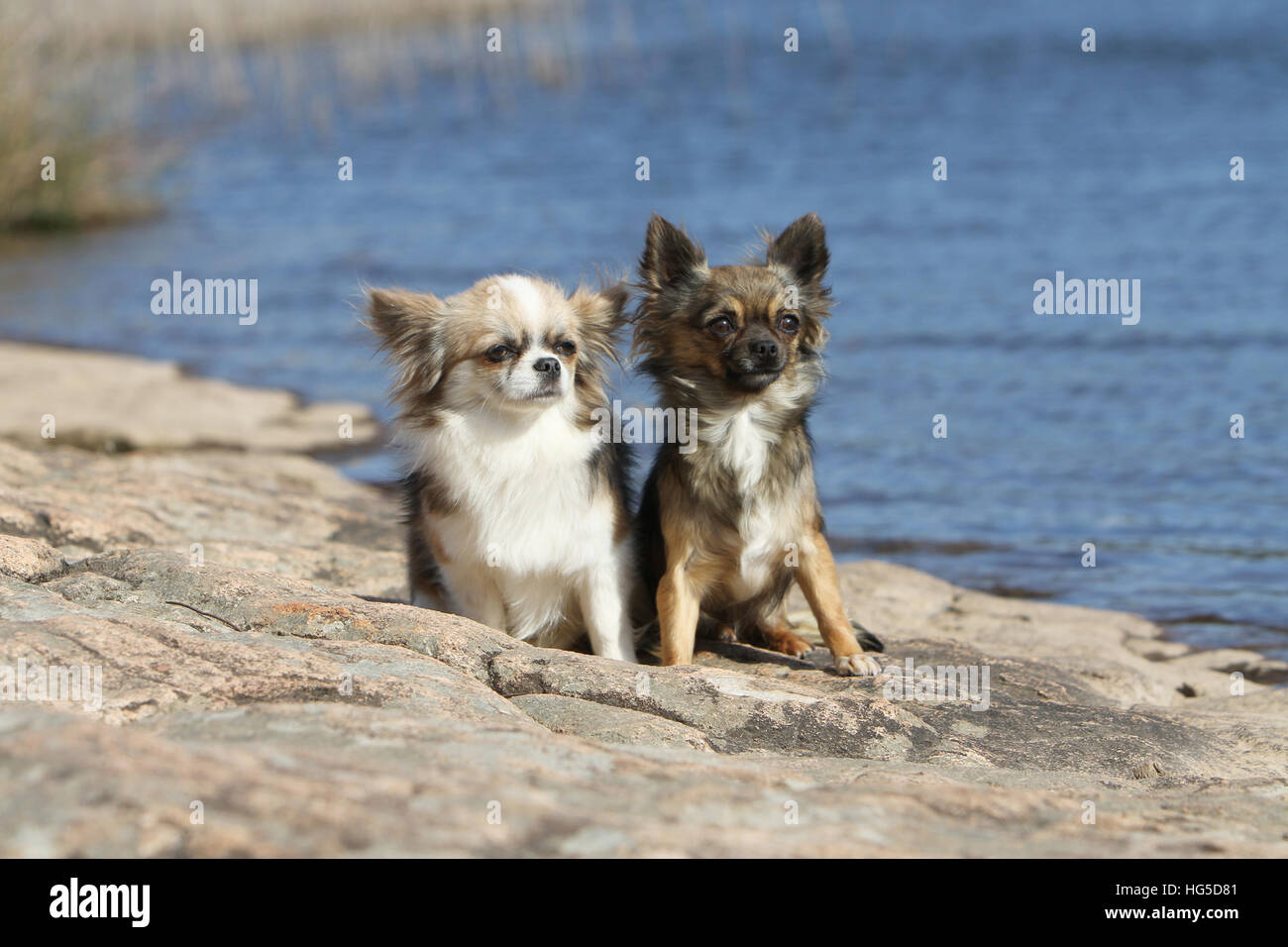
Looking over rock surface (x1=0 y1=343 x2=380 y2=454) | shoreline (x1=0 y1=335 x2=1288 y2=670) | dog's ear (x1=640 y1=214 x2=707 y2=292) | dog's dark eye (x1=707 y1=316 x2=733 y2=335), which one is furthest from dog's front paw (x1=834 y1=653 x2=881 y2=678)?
rock surface (x1=0 y1=343 x2=380 y2=454)

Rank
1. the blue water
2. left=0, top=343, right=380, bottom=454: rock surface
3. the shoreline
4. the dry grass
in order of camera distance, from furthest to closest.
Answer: the dry grass
left=0, top=343, right=380, bottom=454: rock surface
the blue water
the shoreline

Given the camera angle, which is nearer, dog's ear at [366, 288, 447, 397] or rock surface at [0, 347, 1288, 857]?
rock surface at [0, 347, 1288, 857]

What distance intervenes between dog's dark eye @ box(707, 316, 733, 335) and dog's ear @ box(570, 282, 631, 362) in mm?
400

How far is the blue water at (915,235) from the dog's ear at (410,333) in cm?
63

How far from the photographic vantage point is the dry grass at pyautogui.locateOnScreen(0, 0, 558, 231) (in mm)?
16062

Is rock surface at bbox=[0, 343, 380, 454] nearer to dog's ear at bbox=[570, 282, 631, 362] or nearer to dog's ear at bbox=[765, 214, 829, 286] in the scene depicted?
dog's ear at bbox=[570, 282, 631, 362]

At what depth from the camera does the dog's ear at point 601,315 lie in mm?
4863

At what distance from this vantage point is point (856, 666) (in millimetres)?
4680

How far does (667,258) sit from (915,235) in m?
9.73

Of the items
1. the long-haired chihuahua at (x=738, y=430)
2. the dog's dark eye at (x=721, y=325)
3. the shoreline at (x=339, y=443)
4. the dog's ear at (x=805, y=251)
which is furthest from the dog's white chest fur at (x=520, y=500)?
the shoreline at (x=339, y=443)

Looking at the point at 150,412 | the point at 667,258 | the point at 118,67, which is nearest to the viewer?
the point at 667,258

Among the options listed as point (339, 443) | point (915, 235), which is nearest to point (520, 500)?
point (339, 443)

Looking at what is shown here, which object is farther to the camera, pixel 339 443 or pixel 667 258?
pixel 339 443

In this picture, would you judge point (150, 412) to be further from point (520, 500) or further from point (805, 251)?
point (805, 251)
